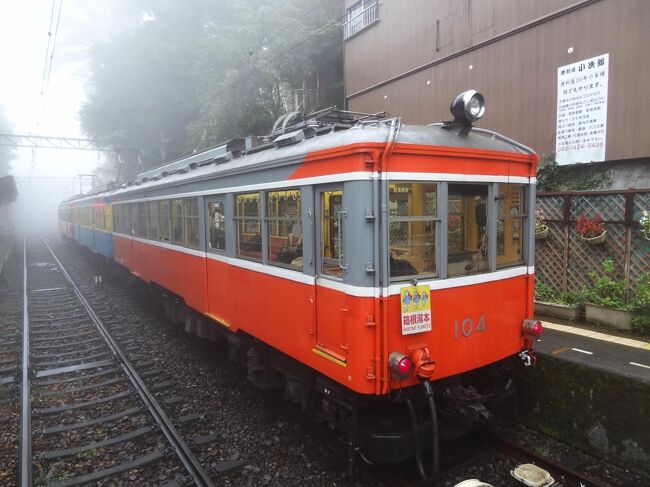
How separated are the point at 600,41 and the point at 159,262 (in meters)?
8.13

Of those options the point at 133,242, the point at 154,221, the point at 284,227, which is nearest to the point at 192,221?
the point at 154,221

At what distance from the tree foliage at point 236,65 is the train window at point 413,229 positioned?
538 inches

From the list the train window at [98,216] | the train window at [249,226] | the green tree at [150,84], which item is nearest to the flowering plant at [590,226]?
the train window at [249,226]

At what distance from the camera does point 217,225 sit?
19.0ft

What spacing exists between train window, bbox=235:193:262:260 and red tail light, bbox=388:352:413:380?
1905mm

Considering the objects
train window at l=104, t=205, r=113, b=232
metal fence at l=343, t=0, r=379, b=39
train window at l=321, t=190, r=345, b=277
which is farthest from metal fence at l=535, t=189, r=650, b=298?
train window at l=104, t=205, r=113, b=232

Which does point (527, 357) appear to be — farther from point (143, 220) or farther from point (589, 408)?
point (143, 220)

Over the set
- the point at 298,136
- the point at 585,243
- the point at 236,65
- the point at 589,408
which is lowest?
the point at 589,408

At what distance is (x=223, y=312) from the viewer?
5.69 meters

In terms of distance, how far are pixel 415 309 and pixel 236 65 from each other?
1544 cm

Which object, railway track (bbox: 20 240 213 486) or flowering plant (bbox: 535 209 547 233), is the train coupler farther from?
flowering plant (bbox: 535 209 547 233)

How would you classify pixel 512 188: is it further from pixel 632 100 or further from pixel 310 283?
pixel 632 100

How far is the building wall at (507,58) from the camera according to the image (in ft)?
23.2

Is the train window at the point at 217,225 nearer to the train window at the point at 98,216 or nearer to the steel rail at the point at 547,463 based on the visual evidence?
the steel rail at the point at 547,463
